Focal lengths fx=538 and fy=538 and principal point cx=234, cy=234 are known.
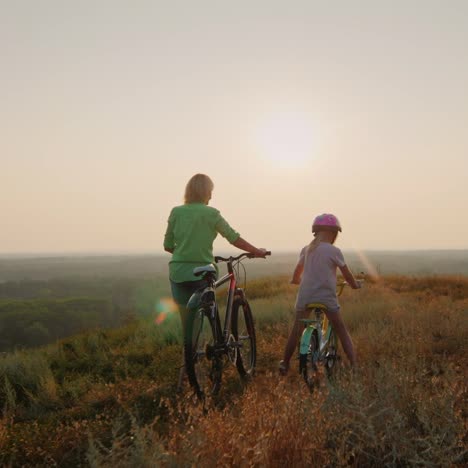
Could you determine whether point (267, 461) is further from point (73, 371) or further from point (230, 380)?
point (73, 371)

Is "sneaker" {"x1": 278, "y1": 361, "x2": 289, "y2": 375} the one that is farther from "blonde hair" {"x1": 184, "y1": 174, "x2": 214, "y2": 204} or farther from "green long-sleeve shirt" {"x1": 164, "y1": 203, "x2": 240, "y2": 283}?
"blonde hair" {"x1": 184, "y1": 174, "x2": 214, "y2": 204}

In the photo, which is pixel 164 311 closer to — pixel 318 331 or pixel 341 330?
pixel 318 331

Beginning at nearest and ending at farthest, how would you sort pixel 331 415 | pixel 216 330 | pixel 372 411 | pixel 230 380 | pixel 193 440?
pixel 193 440
pixel 331 415
pixel 372 411
pixel 216 330
pixel 230 380

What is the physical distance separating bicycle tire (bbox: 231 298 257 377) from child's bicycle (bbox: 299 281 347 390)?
2.91 ft

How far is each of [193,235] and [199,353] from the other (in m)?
1.27

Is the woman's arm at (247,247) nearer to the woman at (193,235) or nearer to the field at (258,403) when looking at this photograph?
the woman at (193,235)

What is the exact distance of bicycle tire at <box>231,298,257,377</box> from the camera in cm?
643

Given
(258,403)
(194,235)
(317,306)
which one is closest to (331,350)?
(317,306)

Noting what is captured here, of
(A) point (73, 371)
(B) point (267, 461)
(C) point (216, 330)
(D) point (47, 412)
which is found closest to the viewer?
(B) point (267, 461)

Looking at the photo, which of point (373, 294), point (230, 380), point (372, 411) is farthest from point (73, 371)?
point (373, 294)

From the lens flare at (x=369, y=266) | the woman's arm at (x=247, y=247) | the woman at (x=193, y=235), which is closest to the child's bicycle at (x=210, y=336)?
the woman's arm at (x=247, y=247)

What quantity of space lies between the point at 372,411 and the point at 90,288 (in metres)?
121

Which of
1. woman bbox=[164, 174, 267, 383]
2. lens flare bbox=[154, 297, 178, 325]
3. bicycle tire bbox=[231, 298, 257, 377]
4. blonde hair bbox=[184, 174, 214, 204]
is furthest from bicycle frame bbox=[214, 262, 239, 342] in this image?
lens flare bbox=[154, 297, 178, 325]

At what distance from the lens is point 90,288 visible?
120 metres
